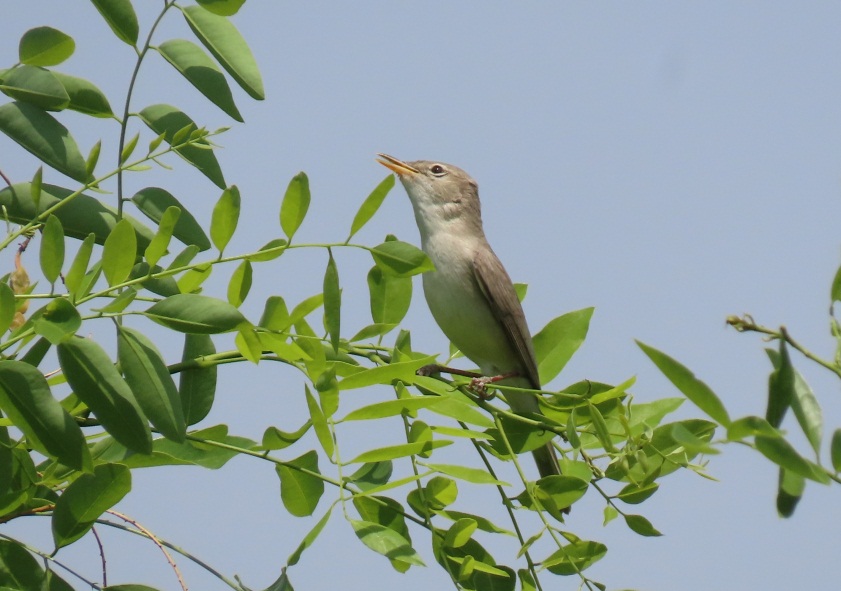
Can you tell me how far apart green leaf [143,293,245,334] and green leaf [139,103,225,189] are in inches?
25.1

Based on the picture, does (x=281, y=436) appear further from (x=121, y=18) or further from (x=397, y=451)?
(x=121, y=18)

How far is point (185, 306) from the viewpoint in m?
2.37

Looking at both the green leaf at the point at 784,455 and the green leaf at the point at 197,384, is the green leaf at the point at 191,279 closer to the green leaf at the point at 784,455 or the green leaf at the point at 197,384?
the green leaf at the point at 197,384

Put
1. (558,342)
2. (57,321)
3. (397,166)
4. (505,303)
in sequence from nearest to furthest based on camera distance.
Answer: (57,321) < (558,342) < (505,303) < (397,166)

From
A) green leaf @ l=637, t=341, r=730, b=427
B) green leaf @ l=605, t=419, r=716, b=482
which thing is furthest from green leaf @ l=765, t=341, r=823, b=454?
green leaf @ l=605, t=419, r=716, b=482

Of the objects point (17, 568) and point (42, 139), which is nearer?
point (17, 568)

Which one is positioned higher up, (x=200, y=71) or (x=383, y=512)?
(x=200, y=71)

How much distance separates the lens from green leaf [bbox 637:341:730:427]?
152cm

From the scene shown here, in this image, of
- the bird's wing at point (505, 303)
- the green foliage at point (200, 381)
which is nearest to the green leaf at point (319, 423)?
the green foliage at point (200, 381)

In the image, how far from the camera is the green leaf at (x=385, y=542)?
8.36 ft

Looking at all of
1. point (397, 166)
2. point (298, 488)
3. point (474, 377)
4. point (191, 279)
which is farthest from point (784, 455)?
point (397, 166)

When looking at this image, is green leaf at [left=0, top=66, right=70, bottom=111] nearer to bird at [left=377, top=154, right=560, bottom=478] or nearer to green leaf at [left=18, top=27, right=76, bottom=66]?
green leaf at [left=18, top=27, right=76, bottom=66]

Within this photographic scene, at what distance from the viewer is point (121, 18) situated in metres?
2.83

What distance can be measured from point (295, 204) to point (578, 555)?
1.15 metres
